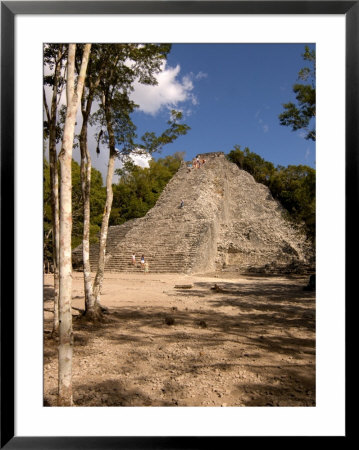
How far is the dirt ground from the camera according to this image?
3.13 m

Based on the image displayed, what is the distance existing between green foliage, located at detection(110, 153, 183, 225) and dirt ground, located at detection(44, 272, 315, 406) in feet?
74.0

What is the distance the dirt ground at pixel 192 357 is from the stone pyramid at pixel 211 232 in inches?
422

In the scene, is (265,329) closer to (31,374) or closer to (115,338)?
(115,338)

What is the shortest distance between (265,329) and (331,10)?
16.9 feet

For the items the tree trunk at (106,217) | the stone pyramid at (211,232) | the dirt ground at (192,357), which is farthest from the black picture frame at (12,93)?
the stone pyramid at (211,232)

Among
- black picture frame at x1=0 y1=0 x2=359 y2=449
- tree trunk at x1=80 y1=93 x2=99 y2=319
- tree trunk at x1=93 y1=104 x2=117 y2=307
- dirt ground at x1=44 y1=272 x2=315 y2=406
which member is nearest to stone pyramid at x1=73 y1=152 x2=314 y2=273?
dirt ground at x1=44 y1=272 x2=315 y2=406

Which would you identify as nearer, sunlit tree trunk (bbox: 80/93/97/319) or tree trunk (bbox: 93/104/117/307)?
sunlit tree trunk (bbox: 80/93/97/319)

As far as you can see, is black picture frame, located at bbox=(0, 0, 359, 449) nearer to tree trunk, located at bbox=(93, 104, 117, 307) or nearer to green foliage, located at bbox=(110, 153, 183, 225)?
tree trunk, located at bbox=(93, 104, 117, 307)

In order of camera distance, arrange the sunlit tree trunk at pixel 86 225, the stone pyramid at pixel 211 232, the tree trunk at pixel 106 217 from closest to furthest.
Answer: the sunlit tree trunk at pixel 86 225, the tree trunk at pixel 106 217, the stone pyramid at pixel 211 232

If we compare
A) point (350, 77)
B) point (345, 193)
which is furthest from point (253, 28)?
point (345, 193)

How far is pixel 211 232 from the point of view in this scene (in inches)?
931

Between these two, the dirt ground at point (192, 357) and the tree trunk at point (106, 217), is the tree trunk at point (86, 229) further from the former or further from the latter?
the dirt ground at point (192, 357)

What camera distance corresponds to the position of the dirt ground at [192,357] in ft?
10.3

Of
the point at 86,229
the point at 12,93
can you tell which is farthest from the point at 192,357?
the point at 12,93
